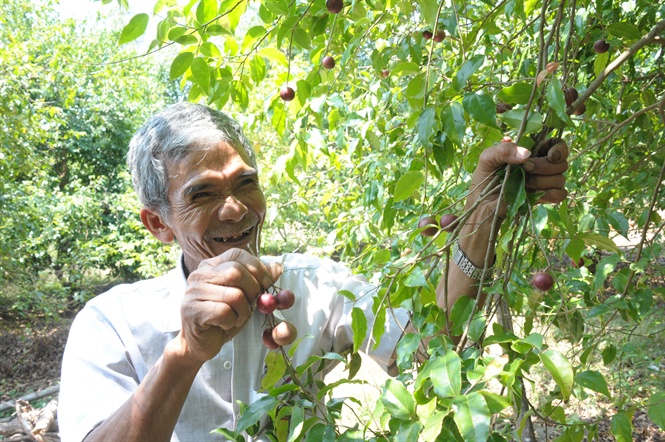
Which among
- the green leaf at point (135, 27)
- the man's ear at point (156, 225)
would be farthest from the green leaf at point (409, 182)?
the man's ear at point (156, 225)

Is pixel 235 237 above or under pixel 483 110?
under

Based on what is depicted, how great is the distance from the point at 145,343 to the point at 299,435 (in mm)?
935

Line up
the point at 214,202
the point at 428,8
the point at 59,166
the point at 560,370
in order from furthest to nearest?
the point at 59,166 < the point at 214,202 < the point at 428,8 < the point at 560,370

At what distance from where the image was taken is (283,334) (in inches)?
41.3

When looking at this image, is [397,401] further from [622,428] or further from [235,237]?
[235,237]

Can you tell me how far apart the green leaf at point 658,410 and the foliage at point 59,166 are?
16.8 feet

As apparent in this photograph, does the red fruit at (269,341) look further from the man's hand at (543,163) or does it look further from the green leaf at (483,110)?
the green leaf at (483,110)

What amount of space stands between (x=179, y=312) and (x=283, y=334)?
1.85 ft

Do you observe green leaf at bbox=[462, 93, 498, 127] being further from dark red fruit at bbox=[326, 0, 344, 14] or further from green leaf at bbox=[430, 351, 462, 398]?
dark red fruit at bbox=[326, 0, 344, 14]

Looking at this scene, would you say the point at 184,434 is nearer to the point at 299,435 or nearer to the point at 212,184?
the point at 212,184

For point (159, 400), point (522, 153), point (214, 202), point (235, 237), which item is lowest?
point (159, 400)

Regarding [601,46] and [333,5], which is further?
[601,46]

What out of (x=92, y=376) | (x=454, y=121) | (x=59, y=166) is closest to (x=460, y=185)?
(x=454, y=121)

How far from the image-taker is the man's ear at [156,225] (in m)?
1.84
